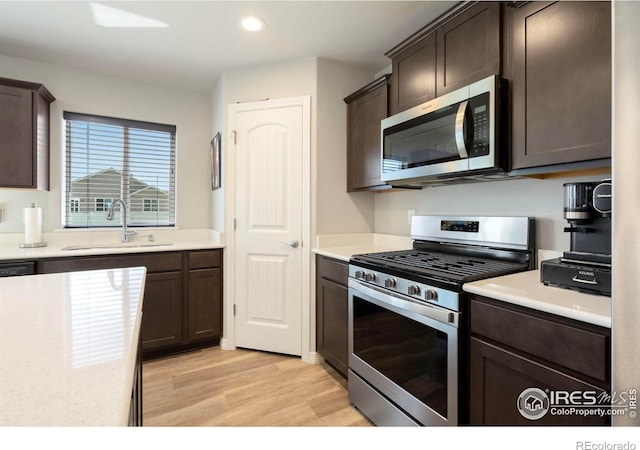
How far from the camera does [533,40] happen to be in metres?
1.39

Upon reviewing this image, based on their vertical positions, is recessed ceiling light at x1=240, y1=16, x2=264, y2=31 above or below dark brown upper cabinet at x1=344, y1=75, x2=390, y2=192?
above

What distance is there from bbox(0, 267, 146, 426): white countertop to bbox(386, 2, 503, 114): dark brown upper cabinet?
1.85 meters

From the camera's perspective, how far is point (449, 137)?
66.4 inches

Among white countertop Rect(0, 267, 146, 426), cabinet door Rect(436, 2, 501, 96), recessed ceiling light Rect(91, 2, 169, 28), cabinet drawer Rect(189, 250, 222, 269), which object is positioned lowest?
cabinet drawer Rect(189, 250, 222, 269)

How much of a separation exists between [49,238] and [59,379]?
9.62 feet

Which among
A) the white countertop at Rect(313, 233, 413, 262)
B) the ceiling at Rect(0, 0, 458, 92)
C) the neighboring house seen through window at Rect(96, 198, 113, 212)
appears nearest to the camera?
the ceiling at Rect(0, 0, 458, 92)

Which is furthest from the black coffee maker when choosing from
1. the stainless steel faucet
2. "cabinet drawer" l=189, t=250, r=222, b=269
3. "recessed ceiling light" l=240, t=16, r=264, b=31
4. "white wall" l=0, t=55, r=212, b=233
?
the stainless steel faucet

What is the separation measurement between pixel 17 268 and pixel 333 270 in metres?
2.21

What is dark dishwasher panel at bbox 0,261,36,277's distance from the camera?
2.11 m

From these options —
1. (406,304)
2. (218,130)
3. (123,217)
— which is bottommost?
(406,304)

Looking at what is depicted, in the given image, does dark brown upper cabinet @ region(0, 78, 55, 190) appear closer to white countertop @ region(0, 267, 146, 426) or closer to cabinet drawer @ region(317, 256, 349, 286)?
white countertop @ region(0, 267, 146, 426)

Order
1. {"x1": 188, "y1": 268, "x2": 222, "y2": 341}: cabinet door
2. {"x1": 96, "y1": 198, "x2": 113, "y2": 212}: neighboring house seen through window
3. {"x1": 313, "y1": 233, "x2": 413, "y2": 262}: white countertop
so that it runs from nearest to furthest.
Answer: {"x1": 313, "y1": 233, "x2": 413, "y2": 262}: white countertop
{"x1": 188, "y1": 268, "x2": 222, "y2": 341}: cabinet door
{"x1": 96, "y1": 198, "x2": 113, "y2": 212}: neighboring house seen through window

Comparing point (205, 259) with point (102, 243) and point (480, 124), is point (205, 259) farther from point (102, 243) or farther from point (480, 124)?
point (480, 124)

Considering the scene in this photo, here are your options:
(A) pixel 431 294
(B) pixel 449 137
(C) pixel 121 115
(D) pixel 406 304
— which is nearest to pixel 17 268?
(C) pixel 121 115
